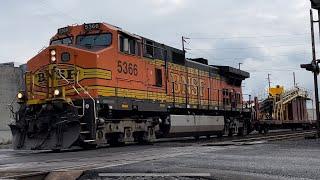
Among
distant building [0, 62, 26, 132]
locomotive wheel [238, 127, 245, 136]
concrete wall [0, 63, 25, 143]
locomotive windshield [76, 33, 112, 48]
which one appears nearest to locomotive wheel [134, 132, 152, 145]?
locomotive windshield [76, 33, 112, 48]

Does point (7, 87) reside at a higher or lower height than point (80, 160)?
higher

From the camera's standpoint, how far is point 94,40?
54.1 ft

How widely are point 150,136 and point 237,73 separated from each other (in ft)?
36.0

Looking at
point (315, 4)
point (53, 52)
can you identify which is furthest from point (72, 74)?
point (315, 4)

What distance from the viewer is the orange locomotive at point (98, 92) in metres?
14.8

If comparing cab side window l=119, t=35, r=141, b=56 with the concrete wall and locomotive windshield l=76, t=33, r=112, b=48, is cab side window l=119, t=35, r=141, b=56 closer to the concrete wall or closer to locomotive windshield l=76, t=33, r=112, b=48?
locomotive windshield l=76, t=33, r=112, b=48

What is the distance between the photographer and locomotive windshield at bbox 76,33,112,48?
1620 centimetres

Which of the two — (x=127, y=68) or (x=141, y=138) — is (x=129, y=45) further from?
(x=141, y=138)

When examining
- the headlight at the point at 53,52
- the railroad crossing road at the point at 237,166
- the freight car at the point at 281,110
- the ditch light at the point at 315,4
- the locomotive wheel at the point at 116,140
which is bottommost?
the railroad crossing road at the point at 237,166

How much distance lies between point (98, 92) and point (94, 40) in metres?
2.08

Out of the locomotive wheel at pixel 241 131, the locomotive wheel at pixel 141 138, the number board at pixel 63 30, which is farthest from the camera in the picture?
the locomotive wheel at pixel 241 131

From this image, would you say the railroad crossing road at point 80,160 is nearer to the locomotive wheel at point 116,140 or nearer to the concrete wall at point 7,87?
the locomotive wheel at point 116,140

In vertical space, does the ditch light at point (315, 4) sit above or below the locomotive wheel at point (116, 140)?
above

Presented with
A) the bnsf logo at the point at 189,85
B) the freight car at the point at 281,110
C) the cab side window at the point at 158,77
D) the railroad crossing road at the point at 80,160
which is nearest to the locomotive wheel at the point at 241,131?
the freight car at the point at 281,110
